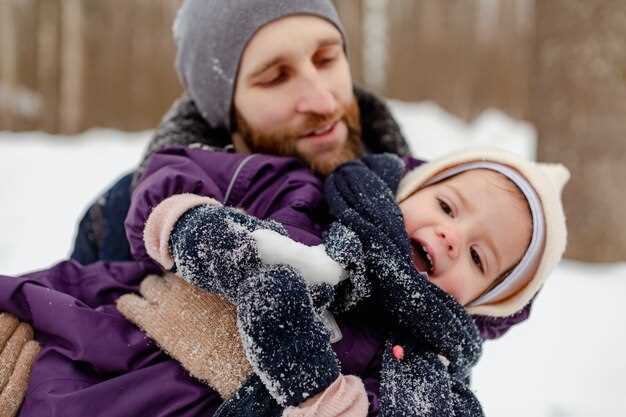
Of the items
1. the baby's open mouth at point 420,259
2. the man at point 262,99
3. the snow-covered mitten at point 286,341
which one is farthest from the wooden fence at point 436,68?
the snow-covered mitten at point 286,341

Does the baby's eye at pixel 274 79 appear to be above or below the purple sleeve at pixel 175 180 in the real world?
above

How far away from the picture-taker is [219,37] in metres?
1.68

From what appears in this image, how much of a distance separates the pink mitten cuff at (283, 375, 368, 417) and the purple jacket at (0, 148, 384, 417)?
0.08 metres

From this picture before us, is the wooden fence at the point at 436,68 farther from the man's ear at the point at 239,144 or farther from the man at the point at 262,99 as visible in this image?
the man's ear at the point at 239,144

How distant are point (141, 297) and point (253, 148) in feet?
1.97

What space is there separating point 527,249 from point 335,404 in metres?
0.68

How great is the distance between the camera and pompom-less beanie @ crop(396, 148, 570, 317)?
1372mm

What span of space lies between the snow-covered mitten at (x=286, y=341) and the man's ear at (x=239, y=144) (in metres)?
0.88

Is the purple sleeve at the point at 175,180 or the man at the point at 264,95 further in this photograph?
the man at the point at 264,95

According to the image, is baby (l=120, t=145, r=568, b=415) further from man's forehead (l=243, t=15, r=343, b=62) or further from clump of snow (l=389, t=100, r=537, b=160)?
clump of snow (l=389, t=100, r=537, b=160)

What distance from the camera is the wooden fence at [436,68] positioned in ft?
9.57

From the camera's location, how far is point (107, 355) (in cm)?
113

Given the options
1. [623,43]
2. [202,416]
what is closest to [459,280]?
[202,416]

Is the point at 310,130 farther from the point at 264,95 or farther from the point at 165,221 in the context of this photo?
the point at 165,221
